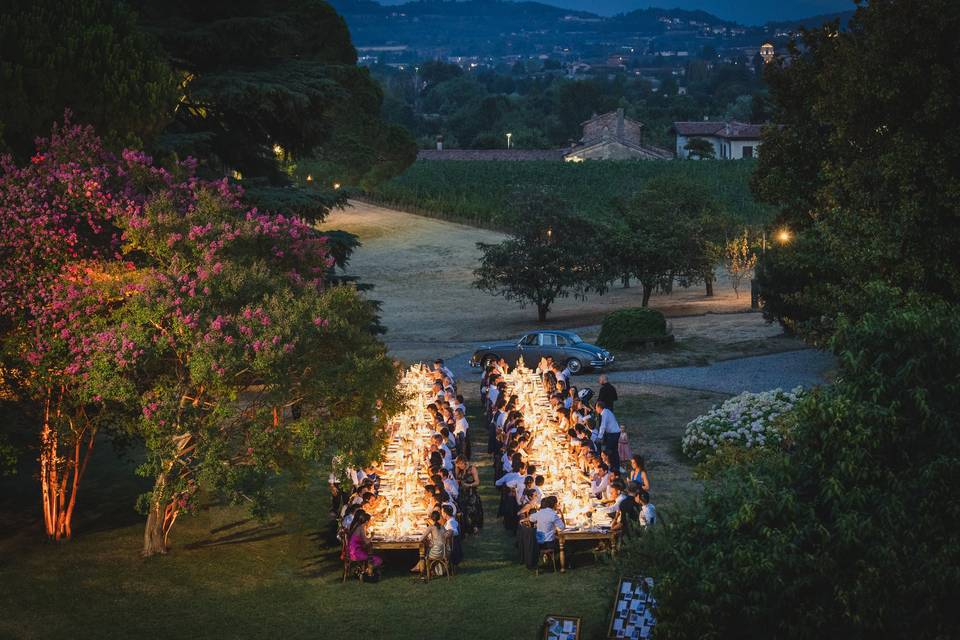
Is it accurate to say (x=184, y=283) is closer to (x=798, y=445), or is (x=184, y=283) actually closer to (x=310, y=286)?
(x=310, y=286)

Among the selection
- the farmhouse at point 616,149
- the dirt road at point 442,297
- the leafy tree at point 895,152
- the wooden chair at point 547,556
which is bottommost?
the dirt road at point 442,297

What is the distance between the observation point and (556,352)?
3434 centimetres

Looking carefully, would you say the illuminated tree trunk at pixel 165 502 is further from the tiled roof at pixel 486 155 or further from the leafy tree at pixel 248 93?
the tiled roof at pixel 486 155

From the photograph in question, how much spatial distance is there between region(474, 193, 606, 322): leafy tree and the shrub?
7569 millimetres

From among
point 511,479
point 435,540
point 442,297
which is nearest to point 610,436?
point 511,479

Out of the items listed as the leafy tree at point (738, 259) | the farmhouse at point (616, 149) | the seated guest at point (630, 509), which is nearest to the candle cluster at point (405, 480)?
the seated guest at point (630, 509)

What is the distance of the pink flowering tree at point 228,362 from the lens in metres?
15.3

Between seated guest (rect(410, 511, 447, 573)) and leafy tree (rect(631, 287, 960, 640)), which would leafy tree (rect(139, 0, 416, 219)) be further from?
leafy tree (rect(631, 287, 960, 640))

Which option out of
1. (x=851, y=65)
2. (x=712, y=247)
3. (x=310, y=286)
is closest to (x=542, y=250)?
(x=712, y=247)

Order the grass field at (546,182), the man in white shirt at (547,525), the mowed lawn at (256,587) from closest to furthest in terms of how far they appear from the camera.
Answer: the mowed lawn at (256,587) < the man in white shirt at (547,525) < the grass field at (546,182)

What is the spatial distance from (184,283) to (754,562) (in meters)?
8.75

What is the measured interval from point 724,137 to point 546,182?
33.8 metres

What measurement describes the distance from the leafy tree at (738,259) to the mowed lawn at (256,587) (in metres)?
32.5

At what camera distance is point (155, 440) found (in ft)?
50.5
